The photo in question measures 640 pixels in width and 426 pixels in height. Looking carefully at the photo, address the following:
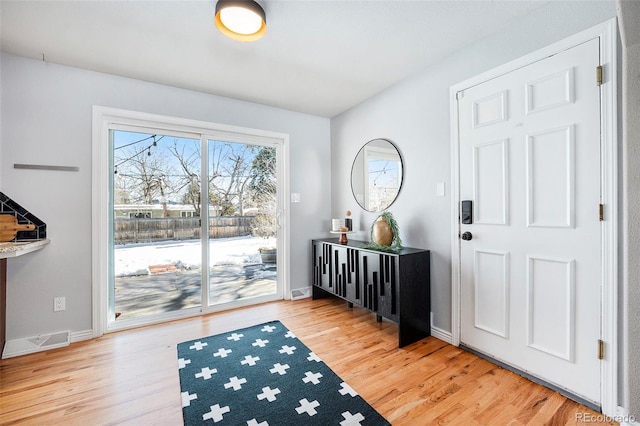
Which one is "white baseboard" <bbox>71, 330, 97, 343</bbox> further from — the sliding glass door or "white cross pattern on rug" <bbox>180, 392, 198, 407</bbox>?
"white cross pattern on rug" <bbox>180, 392, 198, 407</bbox>

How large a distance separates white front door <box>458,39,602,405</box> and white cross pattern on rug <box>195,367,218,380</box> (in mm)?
1970

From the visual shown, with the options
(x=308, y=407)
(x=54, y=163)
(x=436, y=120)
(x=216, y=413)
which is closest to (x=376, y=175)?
(x=436, y=120)

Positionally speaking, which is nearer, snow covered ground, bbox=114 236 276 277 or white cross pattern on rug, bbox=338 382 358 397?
white cross pattern on rug, bbox=338 382 358 397

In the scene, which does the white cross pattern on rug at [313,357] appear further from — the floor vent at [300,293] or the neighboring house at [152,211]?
the neighboring house at [152,211]

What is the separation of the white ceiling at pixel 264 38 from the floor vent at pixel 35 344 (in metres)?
2.35

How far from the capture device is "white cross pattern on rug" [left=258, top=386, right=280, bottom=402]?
1.67 metres

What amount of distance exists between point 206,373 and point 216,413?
1.45ft

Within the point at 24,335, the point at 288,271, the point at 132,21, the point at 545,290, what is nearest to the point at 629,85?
the point at 545,290

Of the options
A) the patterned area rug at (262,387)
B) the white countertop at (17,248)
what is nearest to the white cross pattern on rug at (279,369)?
the patterned area rug at (262,387)

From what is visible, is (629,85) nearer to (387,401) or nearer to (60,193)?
(387,401)

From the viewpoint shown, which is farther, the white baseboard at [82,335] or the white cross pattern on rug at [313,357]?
the white baseboard at [82,335]

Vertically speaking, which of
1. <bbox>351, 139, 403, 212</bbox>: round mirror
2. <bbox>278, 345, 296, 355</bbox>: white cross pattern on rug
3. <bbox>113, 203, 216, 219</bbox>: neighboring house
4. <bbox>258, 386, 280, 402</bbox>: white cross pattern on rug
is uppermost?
<bbox>351, 139, 403, 212</bbox>: round mirror

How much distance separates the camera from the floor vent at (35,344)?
220 cm

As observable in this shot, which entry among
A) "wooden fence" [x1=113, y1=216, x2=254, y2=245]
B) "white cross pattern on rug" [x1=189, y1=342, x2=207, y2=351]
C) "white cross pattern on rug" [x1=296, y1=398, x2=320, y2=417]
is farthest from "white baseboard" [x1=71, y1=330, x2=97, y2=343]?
"white cross pattern on rug" [x1=296, y1=398, x2=320, y2=417]
